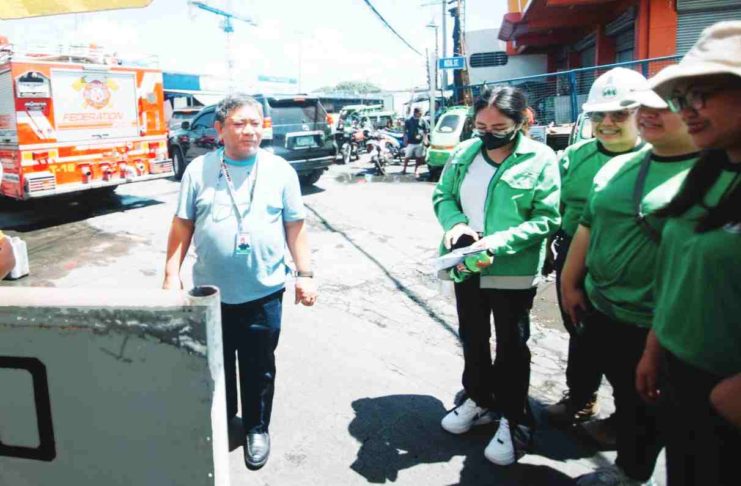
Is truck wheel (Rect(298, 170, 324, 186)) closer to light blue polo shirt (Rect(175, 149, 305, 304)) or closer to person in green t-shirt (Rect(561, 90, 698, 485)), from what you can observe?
light blue polo shirt (Rect(175, 149, 305, 304))

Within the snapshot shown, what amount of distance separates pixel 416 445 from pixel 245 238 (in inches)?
56.4

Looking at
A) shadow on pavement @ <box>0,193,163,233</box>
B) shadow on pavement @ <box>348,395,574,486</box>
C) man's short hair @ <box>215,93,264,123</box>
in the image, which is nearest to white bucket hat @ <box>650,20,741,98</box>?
man's short hair @ <box>215,93,264,123</box>

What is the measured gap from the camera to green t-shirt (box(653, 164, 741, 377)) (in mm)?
1445

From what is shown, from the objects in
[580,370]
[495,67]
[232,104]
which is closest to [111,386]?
[232,104]

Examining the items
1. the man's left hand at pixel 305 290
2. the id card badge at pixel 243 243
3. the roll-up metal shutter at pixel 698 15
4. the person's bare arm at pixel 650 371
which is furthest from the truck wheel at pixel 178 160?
the person's bare arm at pixel 650 371

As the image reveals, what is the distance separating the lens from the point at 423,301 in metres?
5.24

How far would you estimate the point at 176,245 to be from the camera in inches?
110

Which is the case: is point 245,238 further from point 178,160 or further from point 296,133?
point 178,160

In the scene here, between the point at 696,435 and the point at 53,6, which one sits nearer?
the point at 696,435

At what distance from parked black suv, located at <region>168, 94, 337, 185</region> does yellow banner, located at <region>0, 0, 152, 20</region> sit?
7.71 m

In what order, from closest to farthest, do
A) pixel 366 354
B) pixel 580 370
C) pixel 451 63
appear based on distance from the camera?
pixel 580 370 < pixel 366 354 < pixel 451 63

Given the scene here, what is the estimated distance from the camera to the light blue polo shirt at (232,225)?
2693mm

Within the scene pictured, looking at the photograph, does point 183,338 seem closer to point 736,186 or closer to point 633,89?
point 736,186

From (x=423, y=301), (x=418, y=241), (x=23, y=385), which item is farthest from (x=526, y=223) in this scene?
(x=418, y=241)
